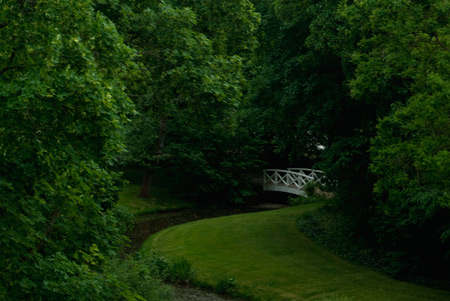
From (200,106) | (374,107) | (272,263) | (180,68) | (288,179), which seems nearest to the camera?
(180,68)

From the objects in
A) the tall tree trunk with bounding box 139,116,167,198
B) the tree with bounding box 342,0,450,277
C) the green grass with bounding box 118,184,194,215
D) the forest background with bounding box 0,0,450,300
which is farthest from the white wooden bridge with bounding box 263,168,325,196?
the tree with bounding box 342,0,450,277

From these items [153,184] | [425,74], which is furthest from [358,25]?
[153,184]

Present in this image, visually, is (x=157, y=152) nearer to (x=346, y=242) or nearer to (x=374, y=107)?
(x=346, y=242)

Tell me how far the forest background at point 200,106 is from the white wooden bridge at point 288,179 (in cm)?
984

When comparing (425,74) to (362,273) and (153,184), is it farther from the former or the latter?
(153,184)

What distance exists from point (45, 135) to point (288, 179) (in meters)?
32.5

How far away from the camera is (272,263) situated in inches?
874

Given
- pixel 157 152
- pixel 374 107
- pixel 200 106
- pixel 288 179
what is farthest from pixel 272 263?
pixel 288 179

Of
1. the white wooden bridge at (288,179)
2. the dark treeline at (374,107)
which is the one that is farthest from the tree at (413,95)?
the white wooden bridge at (288,179)

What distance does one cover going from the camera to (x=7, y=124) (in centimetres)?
752

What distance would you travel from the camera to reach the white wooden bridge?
38031mm

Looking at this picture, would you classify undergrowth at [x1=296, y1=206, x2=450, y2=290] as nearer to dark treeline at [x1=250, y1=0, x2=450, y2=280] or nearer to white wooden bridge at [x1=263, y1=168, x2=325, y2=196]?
dark treeline at [x1=250, y1=0, x2=450, y2=280]

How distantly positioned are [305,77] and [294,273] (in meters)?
8.13

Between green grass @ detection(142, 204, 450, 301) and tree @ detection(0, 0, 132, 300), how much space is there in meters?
8.22
